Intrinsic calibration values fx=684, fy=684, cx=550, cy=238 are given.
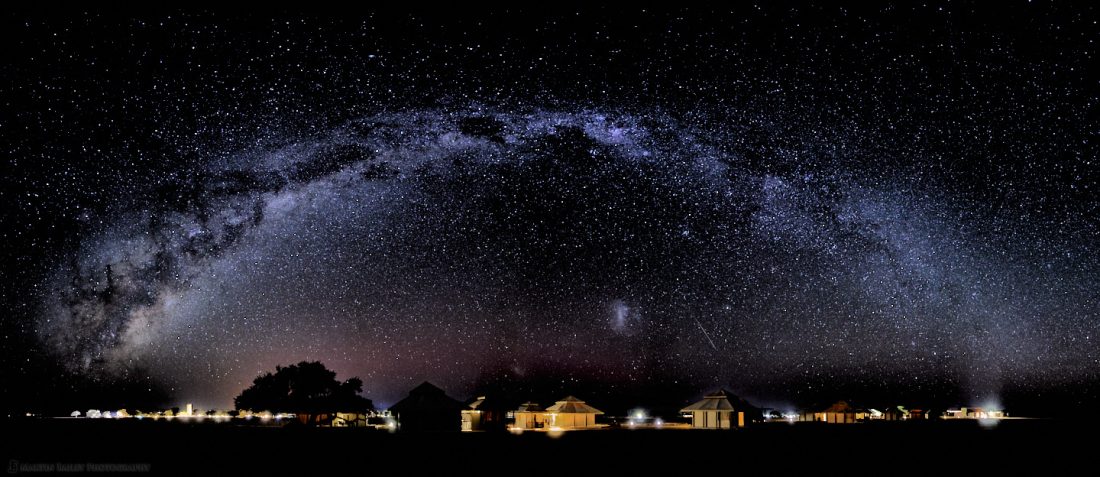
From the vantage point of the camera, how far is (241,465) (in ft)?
55.9

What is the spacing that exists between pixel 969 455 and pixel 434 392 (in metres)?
27.4

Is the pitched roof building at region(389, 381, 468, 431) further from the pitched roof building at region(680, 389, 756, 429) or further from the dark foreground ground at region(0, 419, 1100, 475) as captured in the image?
the pitched roof building at region(680, 389, 756, 429)

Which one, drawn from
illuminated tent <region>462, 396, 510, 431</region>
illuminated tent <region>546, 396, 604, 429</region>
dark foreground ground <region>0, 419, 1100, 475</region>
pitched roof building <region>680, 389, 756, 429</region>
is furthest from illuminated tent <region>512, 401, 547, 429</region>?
dark foreground ground <region>0, 419, 1100, 475</region>

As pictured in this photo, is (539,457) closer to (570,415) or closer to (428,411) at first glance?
(428,411)

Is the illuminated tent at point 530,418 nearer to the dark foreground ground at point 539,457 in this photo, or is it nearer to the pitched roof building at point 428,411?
the pitched roof building at point 428,411

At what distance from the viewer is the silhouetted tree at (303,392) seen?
166 ft

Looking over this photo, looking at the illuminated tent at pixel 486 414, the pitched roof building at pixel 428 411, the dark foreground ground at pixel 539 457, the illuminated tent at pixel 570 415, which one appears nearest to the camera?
the dark foreground ground at pixel 539 457

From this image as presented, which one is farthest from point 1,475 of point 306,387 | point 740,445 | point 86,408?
point 86,408

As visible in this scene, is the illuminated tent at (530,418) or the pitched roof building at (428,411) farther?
the illuminated tent at (530,418)

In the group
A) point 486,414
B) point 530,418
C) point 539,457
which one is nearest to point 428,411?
point 486,414

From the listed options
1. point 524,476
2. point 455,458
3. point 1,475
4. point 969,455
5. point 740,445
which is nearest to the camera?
point 1,475

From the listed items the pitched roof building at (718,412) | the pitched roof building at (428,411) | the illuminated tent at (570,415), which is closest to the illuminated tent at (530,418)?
the illuminated tent at (570,415)

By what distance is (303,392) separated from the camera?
52.4 metres

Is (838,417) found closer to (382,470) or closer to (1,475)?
(382,470)
